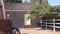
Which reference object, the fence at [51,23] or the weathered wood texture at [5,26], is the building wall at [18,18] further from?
the weathered wood texture at [5,26]

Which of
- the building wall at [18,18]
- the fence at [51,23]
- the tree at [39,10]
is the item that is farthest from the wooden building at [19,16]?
the tree at [39,10]

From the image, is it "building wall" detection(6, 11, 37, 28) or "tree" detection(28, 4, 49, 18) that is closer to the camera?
"tree" detection(28, 4, 49, 18)

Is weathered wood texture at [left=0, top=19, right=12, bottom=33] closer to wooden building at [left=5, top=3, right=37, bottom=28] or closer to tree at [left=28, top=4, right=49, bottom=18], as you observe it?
tree at [left=28, top=4, right=49, bottom=18]

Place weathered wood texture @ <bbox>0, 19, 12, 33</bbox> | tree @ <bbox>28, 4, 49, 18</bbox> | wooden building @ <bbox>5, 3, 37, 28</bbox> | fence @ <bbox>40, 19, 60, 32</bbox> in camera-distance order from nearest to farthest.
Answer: weathered wood texture @ <bbox>0, 19, 12, 33</bbox> → tree @ <bbox>28, 4, 49, 18</bbox> → fence @ <bbox>40, 19, 60, 32</bbox> → wooden building @ <bbox>5, 3, 37, 28</bbox>

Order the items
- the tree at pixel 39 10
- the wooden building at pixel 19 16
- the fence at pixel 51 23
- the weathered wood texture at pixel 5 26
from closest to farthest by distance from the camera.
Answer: the weathered wood texture at pixel 5 26 → the tree at pixel 39 10 → the fence at pixel 51 23 → the wooden building at pixel 19 16

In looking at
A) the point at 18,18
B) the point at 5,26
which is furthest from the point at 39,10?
the point at 5,26

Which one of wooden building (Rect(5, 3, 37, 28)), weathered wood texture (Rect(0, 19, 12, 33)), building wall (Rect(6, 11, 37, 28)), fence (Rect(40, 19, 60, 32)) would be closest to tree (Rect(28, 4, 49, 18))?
fence (Rect(40, 19, 60, 32))

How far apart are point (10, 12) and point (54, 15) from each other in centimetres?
650

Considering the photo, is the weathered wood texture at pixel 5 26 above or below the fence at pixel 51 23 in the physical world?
above

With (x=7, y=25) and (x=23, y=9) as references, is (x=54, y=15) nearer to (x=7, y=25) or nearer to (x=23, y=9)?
(x=23, y=9)

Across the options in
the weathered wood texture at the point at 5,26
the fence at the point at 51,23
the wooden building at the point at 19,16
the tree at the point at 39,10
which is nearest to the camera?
the weathered wood texture at the point at 5,26

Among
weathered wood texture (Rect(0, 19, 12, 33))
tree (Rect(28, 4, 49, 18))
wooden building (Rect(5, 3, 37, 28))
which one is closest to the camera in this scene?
weathered wood texture (Rect(0, 19, 12, 33))

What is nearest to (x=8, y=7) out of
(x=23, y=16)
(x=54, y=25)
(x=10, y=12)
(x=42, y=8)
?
(x=10, y=12)

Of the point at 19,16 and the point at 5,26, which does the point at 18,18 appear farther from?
the point at 5,26
